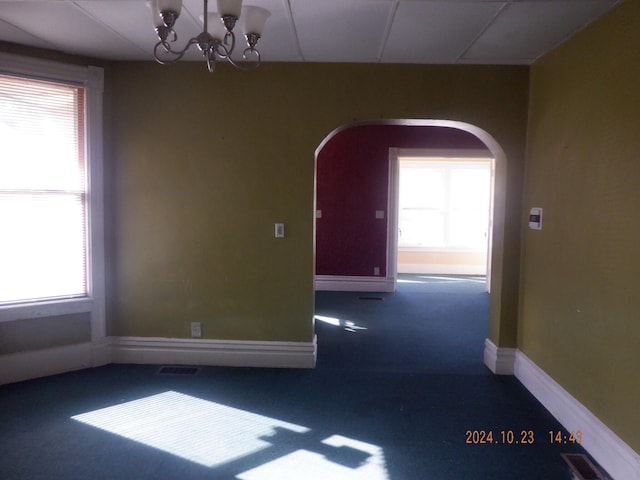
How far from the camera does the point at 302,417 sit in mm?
2738

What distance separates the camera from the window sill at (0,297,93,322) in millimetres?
3141

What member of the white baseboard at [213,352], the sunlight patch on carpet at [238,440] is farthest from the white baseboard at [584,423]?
the white baseboard at [213,352]

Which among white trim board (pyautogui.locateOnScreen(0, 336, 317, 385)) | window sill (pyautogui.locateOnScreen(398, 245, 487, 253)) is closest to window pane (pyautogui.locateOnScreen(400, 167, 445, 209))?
window sill (pyautogui.locateOnScreen(398, 245, 487, 253))

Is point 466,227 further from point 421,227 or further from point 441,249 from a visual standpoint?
point 421,227

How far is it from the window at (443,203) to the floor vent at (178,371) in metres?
6.10

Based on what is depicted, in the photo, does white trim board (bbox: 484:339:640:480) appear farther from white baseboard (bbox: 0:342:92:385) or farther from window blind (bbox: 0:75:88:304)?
window blind (bbox: 0:75:88:304)

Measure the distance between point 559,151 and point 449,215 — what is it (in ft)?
19.9

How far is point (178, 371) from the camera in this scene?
3418mm

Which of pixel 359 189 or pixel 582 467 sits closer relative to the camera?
pixel 582 467

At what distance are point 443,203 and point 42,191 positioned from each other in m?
7.26

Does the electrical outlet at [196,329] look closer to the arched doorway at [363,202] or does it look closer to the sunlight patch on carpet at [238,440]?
the sunlight patch on carpet at [238,440]

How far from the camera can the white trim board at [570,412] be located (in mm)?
2104

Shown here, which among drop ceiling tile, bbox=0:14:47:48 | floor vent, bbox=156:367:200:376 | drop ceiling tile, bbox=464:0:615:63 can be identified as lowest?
floor vent, bbox=156:367:200:376

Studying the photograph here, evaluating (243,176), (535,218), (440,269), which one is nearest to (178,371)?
(243,176)
